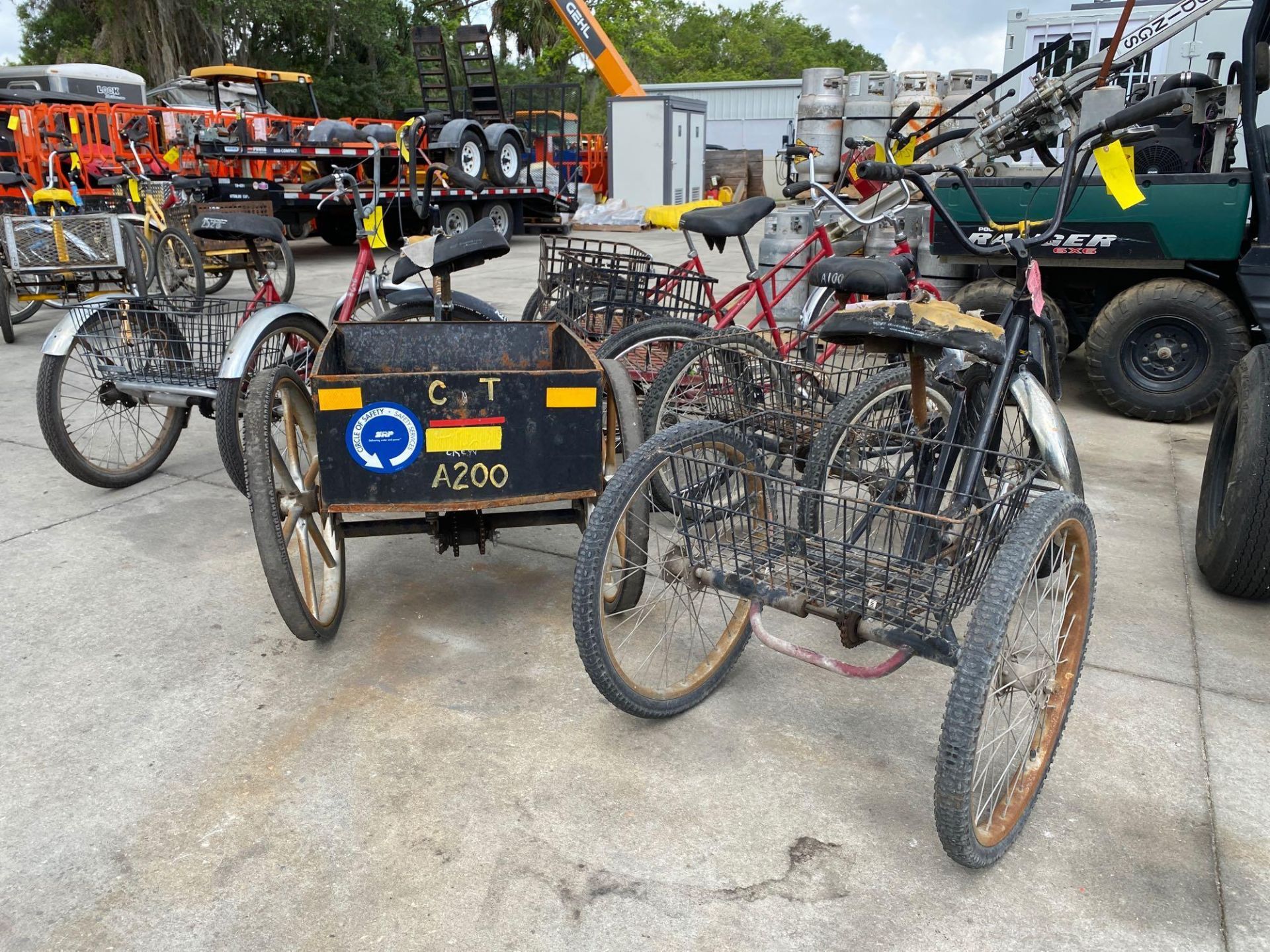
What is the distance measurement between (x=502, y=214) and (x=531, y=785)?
12990 mm

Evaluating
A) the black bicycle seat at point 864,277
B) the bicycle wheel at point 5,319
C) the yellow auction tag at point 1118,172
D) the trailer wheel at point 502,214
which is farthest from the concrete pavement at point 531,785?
the trailer wheel at point 502,214

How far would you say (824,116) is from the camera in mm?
9938

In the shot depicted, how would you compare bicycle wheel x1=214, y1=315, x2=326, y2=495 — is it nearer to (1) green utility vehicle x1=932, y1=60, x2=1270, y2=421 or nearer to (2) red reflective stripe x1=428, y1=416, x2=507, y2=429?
(2) red reflective stripe x1=428, y1=416, x2=507, y2=429

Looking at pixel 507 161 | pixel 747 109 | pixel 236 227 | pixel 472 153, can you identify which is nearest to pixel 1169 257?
pixel 236 227

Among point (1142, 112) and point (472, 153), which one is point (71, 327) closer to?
point (1142, 112)

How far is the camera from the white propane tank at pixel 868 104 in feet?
31.7

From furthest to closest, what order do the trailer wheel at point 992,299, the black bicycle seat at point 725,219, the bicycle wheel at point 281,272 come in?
the bicycle wheel at point 281,272 < the trailer wheel at point 992,299 < the black bicycle seat at point 725,219

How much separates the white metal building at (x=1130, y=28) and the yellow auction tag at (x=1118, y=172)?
8.91m

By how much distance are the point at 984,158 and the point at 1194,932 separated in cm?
495

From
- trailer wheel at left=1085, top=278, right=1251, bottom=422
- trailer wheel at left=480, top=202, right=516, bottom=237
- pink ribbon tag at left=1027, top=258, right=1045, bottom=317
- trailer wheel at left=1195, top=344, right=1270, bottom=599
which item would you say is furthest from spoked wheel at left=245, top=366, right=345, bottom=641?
trailer wheel at left=480, top=202, right=516, bottom=237

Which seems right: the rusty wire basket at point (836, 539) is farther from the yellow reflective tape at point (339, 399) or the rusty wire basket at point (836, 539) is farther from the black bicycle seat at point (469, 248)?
the black bicycle seat at point (469, 248)

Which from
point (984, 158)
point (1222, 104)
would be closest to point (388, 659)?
point (984, 158)

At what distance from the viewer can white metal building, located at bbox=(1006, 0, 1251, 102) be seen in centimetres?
1091

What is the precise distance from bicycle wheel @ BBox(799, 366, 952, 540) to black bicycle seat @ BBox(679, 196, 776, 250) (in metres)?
1.25
